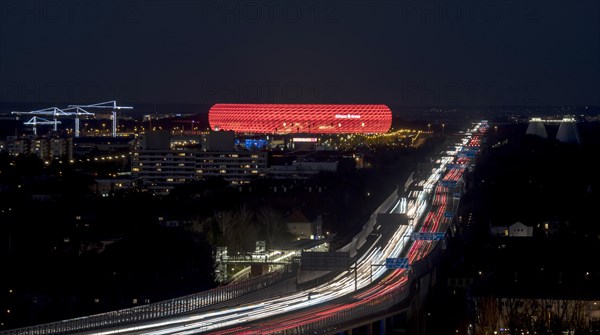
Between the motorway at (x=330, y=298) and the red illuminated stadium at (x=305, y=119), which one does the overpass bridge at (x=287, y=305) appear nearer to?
the motorway at (x=330, y=298)

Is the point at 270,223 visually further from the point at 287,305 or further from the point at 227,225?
the point at 287,305

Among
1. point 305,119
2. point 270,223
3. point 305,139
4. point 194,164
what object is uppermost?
point 305,119

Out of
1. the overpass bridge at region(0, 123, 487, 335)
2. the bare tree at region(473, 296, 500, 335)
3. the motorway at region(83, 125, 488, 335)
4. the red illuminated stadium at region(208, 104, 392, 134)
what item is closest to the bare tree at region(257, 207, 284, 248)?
the motorway at region(83, 125, 488, 335)

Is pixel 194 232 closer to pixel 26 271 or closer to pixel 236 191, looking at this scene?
pixel 26 271

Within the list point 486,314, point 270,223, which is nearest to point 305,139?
point 270,223

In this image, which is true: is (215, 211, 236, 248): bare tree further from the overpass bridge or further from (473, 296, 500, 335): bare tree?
(473, 296, 500, 335): bare tree

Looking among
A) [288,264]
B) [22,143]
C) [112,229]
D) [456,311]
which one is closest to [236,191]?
[112,229]
